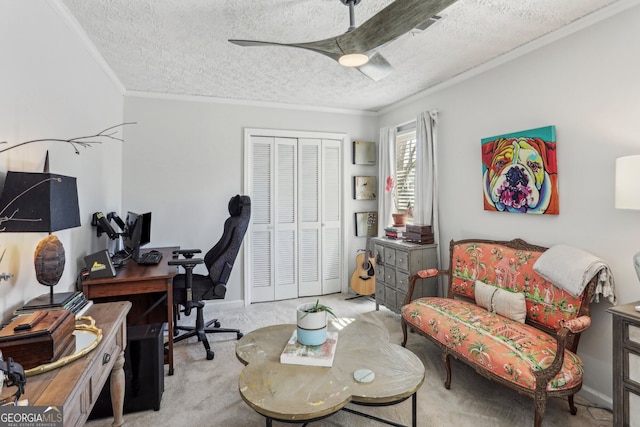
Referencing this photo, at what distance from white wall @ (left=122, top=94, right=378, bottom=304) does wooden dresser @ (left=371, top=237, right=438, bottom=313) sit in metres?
1.79

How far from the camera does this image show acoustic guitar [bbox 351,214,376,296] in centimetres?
431

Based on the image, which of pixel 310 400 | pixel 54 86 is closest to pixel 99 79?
pixel 54 86

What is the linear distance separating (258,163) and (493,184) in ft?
8.85

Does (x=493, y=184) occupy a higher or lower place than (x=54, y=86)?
lower

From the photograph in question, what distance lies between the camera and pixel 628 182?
5.69ft

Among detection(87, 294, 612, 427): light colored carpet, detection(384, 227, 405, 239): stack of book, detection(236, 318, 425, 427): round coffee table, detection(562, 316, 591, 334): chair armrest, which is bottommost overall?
detection(87, 294, 612, 427): light colored carpet

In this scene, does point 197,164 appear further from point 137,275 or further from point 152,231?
point 137,275

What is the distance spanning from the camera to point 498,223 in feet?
9.62

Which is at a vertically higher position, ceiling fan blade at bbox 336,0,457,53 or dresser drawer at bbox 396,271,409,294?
ceiling fan blade at bbox 336,0,457,53

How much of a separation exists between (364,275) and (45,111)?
11.8 ft

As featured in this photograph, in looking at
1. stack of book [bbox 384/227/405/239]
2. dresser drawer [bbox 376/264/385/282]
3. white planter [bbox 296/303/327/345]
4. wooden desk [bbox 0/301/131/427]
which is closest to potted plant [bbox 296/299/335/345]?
white planter [bbox 296/303/327/345]

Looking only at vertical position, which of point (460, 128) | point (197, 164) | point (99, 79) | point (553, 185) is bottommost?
point (553, 185)

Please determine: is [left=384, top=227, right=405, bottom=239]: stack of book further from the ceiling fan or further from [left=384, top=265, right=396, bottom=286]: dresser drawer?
the ceiling fan

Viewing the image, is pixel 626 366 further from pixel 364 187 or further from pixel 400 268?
pixel 364 187
